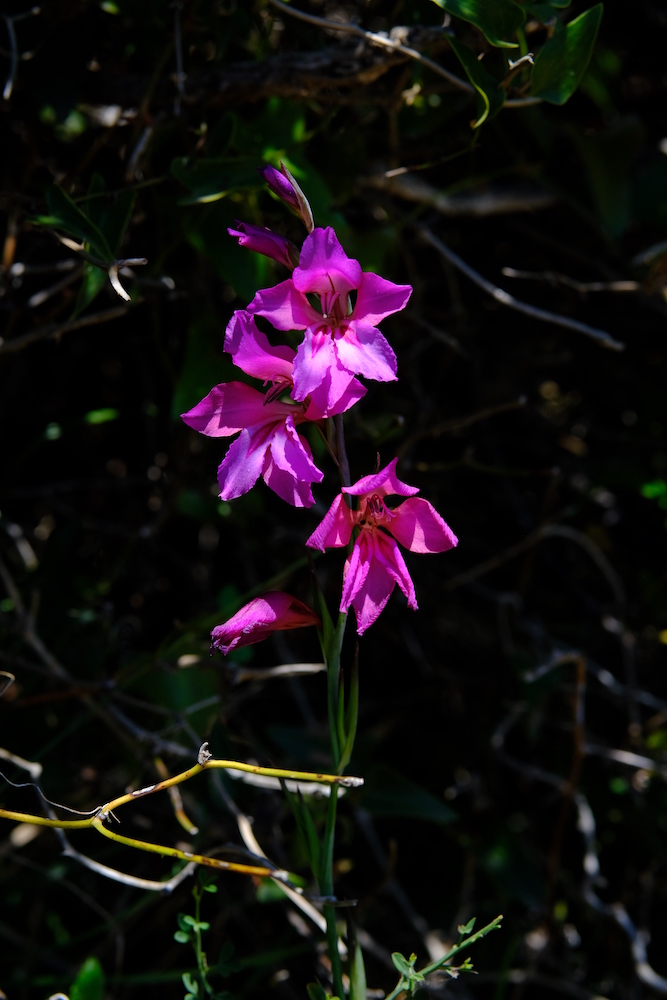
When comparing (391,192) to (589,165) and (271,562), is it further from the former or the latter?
(271,562)

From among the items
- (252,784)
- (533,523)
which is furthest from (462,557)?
(252,784)

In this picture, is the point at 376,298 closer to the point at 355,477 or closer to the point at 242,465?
the point at 242,465

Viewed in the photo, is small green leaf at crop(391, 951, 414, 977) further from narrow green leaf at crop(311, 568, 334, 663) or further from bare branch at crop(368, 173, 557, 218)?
bare branch at crop(368, 173, 557, 218)

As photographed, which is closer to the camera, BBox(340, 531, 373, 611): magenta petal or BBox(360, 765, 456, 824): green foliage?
BBox(340, 531, 373, 611): magenta petal

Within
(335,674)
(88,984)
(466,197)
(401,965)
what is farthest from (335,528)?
(466,197)

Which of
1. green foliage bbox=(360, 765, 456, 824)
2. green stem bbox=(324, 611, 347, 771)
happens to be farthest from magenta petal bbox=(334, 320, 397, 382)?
green foliage bbox=(360, 765, 456, 824)

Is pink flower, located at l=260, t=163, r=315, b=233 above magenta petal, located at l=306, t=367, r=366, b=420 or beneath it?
above

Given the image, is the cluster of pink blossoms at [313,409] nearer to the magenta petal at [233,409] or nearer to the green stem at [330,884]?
the magenta petal at [233,409]
